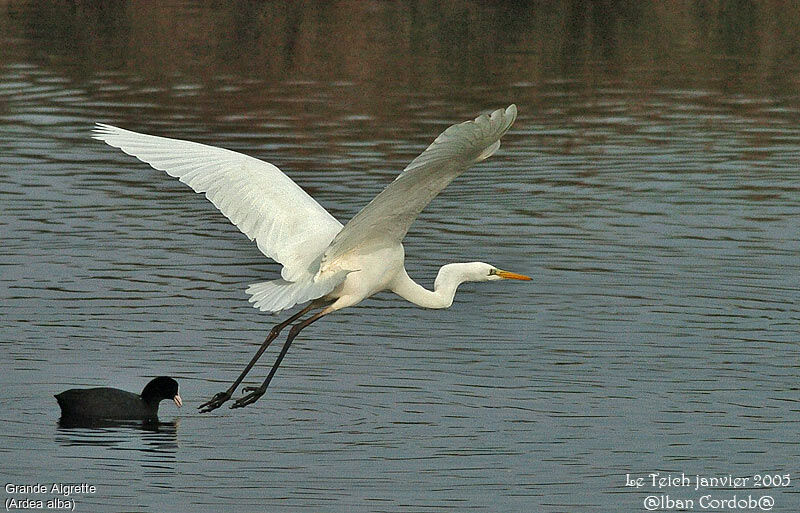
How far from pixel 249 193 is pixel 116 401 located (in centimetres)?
150

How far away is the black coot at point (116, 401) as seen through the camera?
1041 cm

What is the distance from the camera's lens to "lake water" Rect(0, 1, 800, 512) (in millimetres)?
9664

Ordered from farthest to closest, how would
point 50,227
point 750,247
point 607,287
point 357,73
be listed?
point 357,73 < point 50,227 < point 750,247 < point 607,287

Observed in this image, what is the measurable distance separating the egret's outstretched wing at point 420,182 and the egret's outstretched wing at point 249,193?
34 centimetres

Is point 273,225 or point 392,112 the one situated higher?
point 273,225

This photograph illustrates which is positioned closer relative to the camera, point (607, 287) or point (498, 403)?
point (498, 403)

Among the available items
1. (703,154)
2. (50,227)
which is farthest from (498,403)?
(703,154)

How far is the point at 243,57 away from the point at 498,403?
19858mm

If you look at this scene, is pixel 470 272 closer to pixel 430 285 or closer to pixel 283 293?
pixel 283 293

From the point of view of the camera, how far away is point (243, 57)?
29797mm

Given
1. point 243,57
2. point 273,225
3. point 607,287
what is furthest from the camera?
point 243,57

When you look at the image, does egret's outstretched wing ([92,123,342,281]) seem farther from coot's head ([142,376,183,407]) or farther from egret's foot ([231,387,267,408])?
coot's head ([142,376,183,407])

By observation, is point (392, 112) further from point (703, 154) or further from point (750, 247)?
point (750, 247)

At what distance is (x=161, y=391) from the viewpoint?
10.6 metres
